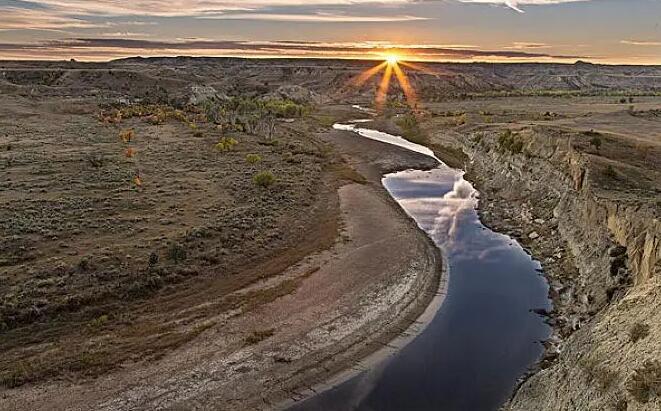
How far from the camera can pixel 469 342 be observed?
2214 centimetres

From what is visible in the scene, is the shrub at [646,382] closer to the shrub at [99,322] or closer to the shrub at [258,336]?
the shrub at [258,336]

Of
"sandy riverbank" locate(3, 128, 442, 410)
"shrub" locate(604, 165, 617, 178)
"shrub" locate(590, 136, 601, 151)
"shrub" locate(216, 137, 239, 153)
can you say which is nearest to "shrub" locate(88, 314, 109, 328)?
→ "sandy riverbank" locate(3, 128, 442, 410)

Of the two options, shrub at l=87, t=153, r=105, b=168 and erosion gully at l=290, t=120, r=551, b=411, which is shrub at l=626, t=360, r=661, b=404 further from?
shrub at l=87, t=153, r=105, b=168

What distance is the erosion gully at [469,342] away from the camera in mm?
18500

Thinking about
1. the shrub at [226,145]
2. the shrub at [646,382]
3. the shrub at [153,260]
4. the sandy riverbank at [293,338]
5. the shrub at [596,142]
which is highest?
the shrub at [596,142]

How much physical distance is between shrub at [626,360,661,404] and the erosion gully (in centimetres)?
640

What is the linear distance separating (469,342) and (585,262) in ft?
Result: 27.3

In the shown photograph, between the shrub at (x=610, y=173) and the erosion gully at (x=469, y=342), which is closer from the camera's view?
the erosion gully at (x=469, y=342)

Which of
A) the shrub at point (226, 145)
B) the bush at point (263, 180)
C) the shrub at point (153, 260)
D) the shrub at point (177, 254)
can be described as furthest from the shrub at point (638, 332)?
the shrub at point (226, 145)

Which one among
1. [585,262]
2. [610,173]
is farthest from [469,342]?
[610,173]

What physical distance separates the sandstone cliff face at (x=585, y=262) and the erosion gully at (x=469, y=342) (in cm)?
106

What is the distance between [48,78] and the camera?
14825 centimetres

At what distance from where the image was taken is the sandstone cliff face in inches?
523

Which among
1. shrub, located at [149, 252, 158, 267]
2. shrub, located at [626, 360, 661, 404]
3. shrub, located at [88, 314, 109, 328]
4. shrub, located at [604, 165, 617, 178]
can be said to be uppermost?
shrub, located at [604, 165, 617, 178]
